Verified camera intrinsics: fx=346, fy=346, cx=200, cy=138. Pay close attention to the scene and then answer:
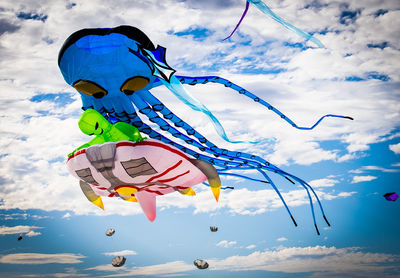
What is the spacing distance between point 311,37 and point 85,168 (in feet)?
17.0

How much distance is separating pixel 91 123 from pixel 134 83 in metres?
1.17

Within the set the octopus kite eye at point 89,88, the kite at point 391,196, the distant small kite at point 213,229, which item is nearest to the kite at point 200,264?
the distant small kite at point 213,229

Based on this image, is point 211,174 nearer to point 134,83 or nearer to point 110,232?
point 134,83

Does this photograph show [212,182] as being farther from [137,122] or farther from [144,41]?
[144,41]

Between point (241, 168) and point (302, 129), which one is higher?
point (302, 129)

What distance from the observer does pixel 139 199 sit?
8.72 meters

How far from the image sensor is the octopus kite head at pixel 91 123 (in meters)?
6.86

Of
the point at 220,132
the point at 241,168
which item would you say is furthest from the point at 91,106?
the point at 241,168

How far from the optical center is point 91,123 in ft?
22.6

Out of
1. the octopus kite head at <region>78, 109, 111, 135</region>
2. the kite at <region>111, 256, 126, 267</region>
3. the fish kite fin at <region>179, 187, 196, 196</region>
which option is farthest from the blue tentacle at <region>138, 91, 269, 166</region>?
the kite at <region>111, 256, 126, 267</region>

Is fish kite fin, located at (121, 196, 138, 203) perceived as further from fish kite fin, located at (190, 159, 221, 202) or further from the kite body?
fish kite fin, located at (190, 159, 221, 202)

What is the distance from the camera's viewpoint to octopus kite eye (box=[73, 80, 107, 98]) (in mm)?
6809

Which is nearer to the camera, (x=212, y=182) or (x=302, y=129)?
(x=302, y=129)

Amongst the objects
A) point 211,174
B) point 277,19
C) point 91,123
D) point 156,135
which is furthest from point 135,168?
point 277,19
